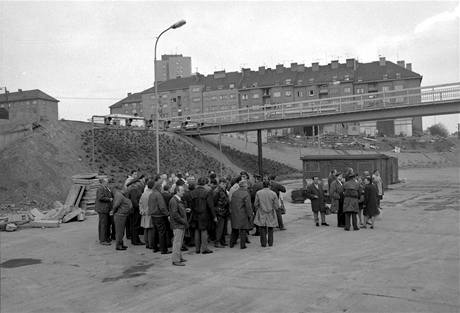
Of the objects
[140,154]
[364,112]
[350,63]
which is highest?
[350,63]

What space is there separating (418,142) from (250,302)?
84119 millimetres

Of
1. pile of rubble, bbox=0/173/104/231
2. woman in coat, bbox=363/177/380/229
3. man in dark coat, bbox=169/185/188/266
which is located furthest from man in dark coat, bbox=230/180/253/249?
pile of rubble, bbox=0/173/104/231

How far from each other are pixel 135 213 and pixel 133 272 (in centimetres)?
340

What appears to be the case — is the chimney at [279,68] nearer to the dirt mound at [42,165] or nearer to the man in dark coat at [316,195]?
the dirt mound at [42,165]

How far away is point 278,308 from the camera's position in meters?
6.57

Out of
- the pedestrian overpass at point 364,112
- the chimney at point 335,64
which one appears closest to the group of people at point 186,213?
the pedestrian overpass at point 364,112

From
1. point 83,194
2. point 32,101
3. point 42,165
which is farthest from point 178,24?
point 32,101

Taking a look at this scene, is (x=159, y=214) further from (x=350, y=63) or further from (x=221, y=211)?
(x=350, y=63)

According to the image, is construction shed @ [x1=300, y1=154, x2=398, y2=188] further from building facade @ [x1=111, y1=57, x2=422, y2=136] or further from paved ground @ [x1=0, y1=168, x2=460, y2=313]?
building facade @ [x1=111, y1=57, x2=422, y2=136]

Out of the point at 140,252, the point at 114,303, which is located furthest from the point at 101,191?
the point at 114,303

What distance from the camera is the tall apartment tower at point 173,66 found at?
5817 inches

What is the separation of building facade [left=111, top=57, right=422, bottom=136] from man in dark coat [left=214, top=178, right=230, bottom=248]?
76.5m

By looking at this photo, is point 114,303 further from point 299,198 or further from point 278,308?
point 299,198

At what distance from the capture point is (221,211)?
444 inches
